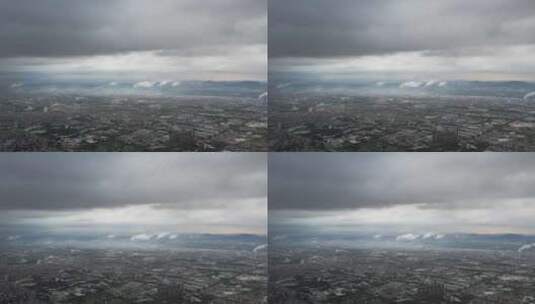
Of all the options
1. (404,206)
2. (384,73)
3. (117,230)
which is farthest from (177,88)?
(404,206)

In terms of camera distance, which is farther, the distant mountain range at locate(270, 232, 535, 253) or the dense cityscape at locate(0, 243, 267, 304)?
the dense cityscape at locate(0, 243, 267, 304)

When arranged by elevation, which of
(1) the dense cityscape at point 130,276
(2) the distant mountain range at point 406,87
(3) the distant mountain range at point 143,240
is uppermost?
(2) the distant mountain range at point 406,87

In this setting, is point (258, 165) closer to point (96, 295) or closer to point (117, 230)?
point (117, 230)

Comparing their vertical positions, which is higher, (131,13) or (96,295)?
(131,13)

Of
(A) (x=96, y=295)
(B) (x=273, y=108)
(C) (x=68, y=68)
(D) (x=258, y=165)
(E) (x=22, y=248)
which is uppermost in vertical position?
(C) (x=68, y=68)

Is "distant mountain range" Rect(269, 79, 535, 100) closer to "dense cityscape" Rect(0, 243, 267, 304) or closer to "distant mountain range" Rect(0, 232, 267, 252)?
"distant mountain range" Rect(0, 232, 267, 252)

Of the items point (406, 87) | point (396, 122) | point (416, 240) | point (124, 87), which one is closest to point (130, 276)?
point (124, 87)

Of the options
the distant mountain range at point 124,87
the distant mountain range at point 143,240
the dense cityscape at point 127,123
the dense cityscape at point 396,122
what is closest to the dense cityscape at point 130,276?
the distant mountain range at point 143,240

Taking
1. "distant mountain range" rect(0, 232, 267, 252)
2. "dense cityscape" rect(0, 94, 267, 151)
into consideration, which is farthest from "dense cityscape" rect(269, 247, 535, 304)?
"dense cityscape" rect(0, 94, 267, 151)

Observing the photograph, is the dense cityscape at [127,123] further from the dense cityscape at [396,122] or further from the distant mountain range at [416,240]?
the distant mountain range at [416,240]

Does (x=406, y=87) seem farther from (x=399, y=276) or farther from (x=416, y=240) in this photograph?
(x=399, y=276)
